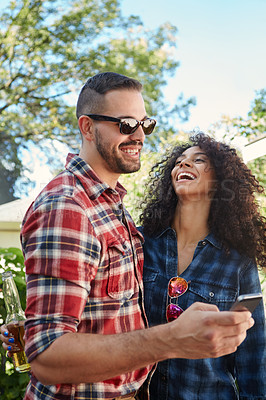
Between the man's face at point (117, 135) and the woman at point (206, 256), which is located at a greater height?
the man's face at point (117, 135)

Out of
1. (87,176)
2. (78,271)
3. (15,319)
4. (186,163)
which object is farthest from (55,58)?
(78,271)

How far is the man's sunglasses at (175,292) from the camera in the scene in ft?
6.72

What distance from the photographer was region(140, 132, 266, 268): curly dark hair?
87.1 inches

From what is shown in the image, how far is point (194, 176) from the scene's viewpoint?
2.33 m

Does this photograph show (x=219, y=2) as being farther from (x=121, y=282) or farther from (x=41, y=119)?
(x=121, y=282)

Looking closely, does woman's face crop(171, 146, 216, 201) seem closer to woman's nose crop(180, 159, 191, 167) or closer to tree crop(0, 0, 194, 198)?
woman's nose crop(180, 159, 191, 167)

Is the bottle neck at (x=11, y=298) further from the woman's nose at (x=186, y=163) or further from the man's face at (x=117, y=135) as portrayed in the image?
the woman's nose at (x=186, y=163)

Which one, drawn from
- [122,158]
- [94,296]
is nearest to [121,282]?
[94,296]

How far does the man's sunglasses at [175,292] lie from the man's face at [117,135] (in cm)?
60

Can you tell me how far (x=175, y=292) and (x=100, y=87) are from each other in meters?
0.98

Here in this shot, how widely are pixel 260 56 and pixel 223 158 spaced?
68.1ft

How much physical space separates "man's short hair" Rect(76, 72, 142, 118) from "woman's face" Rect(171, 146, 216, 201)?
0.61 meters

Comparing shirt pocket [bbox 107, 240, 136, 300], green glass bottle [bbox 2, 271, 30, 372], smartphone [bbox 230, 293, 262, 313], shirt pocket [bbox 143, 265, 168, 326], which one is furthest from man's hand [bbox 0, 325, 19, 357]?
smartphone [bbox 230, 293, 262, 313]

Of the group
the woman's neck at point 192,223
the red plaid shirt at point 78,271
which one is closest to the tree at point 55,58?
the woman's neck at point 192,223
